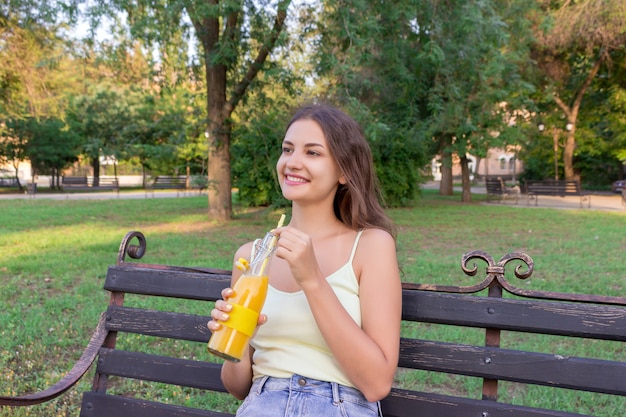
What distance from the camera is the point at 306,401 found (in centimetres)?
164

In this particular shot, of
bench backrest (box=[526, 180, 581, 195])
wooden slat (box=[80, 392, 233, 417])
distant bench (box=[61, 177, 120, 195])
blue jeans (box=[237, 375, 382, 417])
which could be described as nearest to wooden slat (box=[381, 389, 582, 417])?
blue jeans (box=[237, 375, 382, 417])

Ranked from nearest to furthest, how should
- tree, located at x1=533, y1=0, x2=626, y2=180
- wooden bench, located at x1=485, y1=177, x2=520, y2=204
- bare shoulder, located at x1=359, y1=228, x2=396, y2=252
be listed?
1. bare shoulder, located at x1=359, y1=228, x2=396, y2=252
2. tree, located at x1=533, y1=0, x2=626, y2=180
3. wooden bench, located at x1=485, y1=177, x2=520, y2=204

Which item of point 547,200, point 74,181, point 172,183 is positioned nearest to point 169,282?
point 547,200

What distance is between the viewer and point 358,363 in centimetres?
154

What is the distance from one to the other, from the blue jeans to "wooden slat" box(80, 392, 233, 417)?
42cm

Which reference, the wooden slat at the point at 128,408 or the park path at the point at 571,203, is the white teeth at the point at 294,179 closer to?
the wooden slat at the point at 128,408

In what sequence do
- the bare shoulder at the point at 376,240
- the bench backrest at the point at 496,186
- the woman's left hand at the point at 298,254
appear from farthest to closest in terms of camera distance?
the bench backrest at the point at 496,186, the bare shoulder at the point at 376,240, the woman's left hand at the point at 298,254

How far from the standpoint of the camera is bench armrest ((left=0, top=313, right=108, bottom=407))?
194cm

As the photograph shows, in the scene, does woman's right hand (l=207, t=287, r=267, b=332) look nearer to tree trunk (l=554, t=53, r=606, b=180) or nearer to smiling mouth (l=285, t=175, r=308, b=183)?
smiling mouth (l=285, t=175, r=308, b=183)

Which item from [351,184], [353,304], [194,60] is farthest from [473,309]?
[194,60]

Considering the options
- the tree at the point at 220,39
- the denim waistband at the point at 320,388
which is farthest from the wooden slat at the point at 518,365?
the tree at the point at 220,39

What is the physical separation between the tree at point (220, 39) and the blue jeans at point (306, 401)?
24.1 feet

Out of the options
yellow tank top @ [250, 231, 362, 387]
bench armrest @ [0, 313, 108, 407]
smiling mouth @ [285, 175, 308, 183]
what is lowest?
bench armrest @ [0, 313, 108, 407]

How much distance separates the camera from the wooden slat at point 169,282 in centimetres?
222
